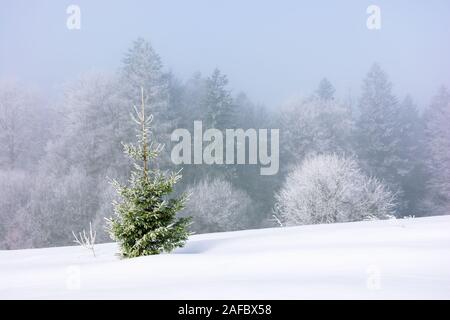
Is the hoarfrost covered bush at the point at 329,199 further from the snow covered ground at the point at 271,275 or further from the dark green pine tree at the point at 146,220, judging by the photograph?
the dark green pine tree at the point at 146,220

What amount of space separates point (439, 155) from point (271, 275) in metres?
43.2

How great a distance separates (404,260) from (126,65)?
135 feet

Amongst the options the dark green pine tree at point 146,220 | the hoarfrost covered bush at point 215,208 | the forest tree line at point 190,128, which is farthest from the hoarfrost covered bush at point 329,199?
the dark green pine tree at point 146,220

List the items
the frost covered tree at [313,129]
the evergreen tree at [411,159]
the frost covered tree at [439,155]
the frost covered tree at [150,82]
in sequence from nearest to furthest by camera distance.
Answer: the frost covered tree at [150,82], the frost covered tree at [439,155], the frost covered tree at [313,129], the evergreen tree at [411,159]

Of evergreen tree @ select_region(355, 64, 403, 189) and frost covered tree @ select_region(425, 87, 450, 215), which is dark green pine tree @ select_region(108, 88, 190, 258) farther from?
evergreen tree @ select_region(355, 64, 403, 189)

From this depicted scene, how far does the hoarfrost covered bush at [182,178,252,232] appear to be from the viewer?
36062 millimetres

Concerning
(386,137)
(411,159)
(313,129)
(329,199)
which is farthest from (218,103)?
(329,199)

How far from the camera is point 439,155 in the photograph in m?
46.3

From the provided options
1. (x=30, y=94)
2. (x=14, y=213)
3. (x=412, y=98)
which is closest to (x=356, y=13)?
(x=412, y=98)

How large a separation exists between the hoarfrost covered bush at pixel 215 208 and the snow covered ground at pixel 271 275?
2571 centimetres

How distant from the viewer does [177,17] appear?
8344cm

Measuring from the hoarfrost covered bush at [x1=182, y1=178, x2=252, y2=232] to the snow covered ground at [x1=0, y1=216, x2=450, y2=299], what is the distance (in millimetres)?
25715

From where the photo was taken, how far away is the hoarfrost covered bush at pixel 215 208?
3606 cm

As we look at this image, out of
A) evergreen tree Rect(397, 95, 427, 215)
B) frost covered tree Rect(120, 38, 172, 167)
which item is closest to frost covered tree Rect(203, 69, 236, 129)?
frost covered tree Rect(120, 38, 172, 167)
